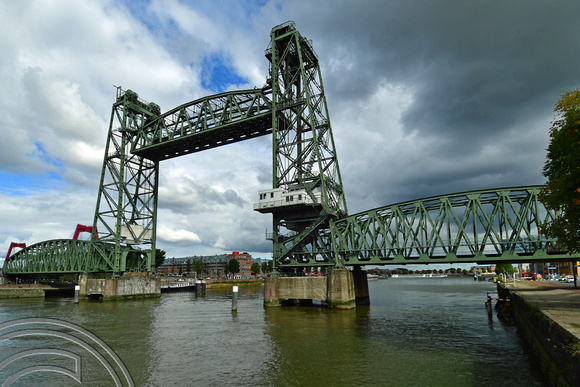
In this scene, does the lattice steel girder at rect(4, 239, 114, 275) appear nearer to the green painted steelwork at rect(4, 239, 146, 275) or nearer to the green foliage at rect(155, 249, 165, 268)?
the green painted steelwork at rect(4, 239, 146, 275)

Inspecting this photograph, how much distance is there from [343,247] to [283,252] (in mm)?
7827

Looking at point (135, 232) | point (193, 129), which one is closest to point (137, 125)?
point (193, 129)

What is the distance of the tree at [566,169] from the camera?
52.9ft

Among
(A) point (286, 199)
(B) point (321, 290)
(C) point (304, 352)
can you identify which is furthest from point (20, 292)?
(C) point (304, 352)

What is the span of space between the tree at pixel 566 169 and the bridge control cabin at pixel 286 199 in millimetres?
25428

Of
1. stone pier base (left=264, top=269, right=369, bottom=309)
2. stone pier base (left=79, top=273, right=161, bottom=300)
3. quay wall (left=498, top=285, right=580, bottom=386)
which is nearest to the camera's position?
quay wall (left=498, top=285, right=580, bottom=386)

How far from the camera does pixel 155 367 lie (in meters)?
18.4

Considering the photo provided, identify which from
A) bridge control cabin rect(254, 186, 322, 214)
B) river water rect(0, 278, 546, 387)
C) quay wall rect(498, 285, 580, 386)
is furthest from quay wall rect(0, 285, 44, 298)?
quay wall rect(498, 285, 580, 386)

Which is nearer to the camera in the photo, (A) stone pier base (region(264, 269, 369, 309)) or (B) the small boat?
(A) stone pier base (region(264, 269, 369, 309))

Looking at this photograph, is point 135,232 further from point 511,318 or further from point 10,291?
point 511,318

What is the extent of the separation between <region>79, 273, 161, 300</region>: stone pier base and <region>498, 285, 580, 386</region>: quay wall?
56.9 meters

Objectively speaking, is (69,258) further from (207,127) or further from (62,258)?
(207,127)

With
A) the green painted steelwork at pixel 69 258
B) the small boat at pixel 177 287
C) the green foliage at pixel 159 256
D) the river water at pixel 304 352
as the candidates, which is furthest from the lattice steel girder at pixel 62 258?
the river water at pixel 304 352

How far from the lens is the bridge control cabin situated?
137ft
